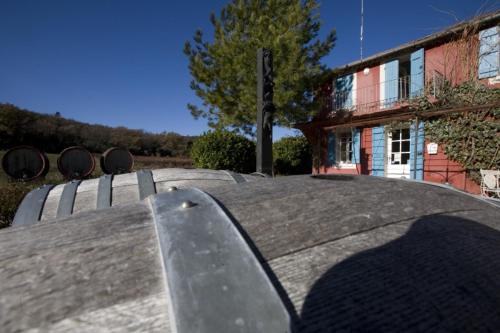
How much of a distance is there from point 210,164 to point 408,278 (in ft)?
29.4

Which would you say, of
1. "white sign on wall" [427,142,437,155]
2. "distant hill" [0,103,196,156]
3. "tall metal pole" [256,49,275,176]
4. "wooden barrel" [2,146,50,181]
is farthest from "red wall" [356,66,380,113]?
"wooden barrel" [2,146,50,181]

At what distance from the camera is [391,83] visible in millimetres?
11094

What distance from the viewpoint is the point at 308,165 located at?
15430 mm

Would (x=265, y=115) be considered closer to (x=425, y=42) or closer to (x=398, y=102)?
(x=398, y=102)

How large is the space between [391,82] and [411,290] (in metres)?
12.3

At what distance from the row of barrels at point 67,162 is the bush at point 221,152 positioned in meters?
2.98

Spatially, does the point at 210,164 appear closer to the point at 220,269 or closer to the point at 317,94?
the point at 317,94

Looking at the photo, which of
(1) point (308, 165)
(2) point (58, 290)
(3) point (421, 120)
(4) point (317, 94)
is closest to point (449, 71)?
(3) point (421, 120)

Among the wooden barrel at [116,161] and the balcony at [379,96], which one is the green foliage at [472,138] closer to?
the balcony at [379,96]

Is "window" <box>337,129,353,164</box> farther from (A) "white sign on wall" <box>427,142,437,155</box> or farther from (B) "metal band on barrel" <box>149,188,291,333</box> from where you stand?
(B) "metal band on barrel" <box>149,188,291,333</box>

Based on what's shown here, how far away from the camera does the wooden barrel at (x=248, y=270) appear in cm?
53

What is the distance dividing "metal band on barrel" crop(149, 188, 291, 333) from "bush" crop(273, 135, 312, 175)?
1352 centimetres

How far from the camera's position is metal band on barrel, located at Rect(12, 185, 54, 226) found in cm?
169

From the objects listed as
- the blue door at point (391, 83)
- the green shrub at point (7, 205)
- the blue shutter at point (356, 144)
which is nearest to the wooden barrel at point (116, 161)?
the green shrub at point (7, 205)
